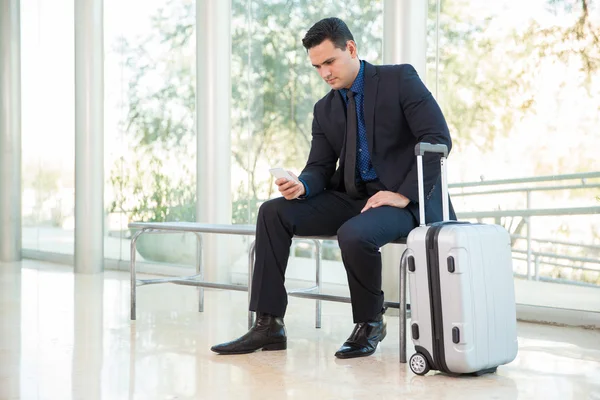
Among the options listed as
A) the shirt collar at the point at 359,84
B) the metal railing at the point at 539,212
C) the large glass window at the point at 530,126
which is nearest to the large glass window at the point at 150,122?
the large glass window at the point at 530,126

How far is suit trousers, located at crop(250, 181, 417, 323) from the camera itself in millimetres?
2932

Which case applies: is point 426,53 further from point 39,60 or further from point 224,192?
point 39,60

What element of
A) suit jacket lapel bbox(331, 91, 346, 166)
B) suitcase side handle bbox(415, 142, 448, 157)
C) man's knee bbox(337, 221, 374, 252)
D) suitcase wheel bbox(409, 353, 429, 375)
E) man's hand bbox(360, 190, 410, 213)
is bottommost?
suitcase wheel bbox(409, 353, 429, 375)

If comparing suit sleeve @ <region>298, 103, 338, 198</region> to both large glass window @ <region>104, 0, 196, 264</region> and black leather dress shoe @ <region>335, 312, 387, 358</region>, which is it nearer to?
black leather dress shoe @ <region>335, 312, 387, 358</region>

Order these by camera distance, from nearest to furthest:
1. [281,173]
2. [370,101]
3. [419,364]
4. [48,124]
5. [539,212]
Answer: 1. [419,364]
2. [281,173]
3. [370,101]
4. [539,212]
5. [48,124]

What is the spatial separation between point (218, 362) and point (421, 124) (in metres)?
1.12

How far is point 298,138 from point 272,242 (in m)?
1.99

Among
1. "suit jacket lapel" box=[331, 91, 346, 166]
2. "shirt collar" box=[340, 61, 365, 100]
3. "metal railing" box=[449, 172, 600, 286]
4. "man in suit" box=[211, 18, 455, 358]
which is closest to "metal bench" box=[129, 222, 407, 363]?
"man in suit" box=[211, 18, 455, 358]

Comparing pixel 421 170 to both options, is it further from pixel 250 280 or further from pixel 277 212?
pixel 250 280

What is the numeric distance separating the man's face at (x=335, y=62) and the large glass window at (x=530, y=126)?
4.00 ft

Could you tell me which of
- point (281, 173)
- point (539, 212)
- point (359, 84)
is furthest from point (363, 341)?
point (539, 212)

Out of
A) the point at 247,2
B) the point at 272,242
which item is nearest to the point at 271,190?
the point at 247,2

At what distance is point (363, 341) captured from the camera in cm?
306

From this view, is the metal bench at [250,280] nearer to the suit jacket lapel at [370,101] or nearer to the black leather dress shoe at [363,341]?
the black leather dress shoe at [363,341]
